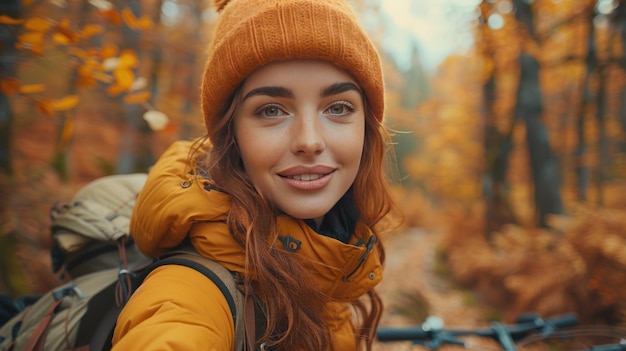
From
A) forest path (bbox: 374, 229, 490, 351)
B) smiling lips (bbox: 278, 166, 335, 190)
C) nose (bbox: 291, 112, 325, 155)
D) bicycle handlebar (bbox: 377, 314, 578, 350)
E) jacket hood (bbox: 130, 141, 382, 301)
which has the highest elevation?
nose (bbox: 291, 112, 325, 155)

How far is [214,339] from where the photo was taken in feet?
3.95

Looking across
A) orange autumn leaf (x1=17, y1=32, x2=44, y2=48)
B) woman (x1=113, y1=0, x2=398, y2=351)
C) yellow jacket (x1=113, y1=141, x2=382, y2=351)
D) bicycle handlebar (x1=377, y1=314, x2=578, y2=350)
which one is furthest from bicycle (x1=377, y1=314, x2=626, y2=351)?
orange autumn leaf (x1=17, y1=32, x2=44, y2=48)

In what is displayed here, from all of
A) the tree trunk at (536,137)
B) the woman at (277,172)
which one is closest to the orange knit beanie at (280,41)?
the woman at (277,172)

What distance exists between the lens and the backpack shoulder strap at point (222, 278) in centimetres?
135

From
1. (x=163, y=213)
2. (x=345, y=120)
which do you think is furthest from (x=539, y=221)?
(x=163, y=213)

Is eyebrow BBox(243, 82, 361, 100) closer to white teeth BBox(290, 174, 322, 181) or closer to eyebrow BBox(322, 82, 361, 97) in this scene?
eyebrow BBox(322, 82, 361, 97)

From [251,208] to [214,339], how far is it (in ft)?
1.56

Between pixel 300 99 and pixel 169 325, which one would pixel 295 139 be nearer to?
pixel 300 99

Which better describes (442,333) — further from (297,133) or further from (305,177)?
(297,133)

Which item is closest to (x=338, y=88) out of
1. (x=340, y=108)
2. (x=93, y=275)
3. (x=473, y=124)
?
(x=340, y=108)

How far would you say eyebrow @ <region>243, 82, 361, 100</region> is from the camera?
1516mm

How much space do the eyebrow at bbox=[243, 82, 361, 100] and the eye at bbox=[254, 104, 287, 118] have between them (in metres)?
0.05

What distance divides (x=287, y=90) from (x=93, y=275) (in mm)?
1195

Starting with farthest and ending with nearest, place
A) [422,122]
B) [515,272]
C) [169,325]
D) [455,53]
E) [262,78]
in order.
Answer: [422,122] → [455,53] → [515,272] → [262,78] → [169,325]
